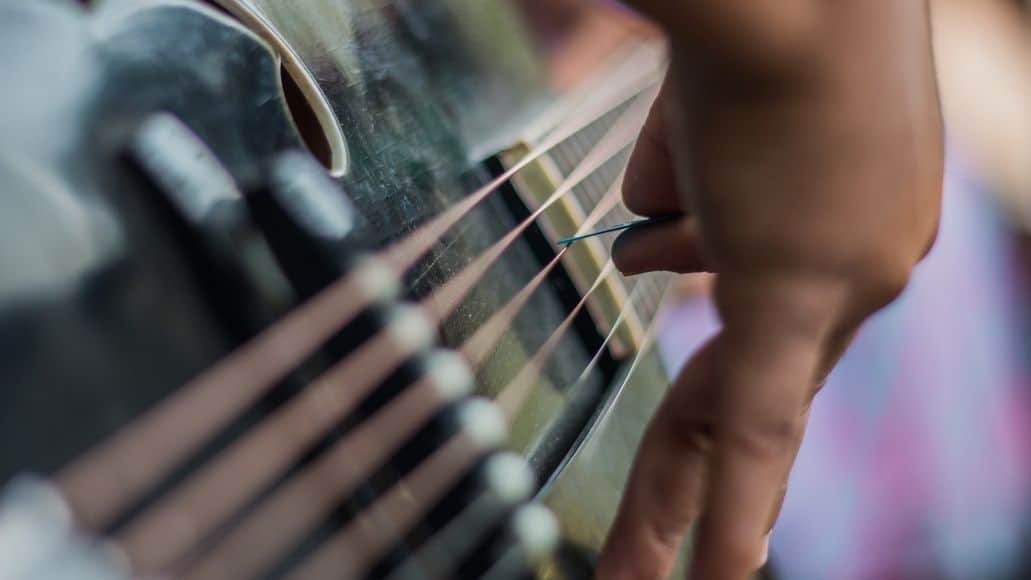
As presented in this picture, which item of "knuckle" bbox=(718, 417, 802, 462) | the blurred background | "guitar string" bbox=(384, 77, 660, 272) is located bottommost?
the blurred background

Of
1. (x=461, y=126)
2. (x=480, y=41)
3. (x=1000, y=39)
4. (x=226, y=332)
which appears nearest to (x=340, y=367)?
(x=226, y=332)

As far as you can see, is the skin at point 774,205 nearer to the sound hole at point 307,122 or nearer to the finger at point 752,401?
the finger at point 752,401

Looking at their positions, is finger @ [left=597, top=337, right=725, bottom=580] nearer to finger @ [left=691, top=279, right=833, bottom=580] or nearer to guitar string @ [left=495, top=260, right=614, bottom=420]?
finger @ [left=691, top=279, right=833, bottom=580]

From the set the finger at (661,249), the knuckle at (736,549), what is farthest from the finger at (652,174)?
the knuckle at (736,549)

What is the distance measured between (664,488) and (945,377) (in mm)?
812

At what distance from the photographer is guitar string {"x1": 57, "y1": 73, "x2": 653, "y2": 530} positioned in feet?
0.92

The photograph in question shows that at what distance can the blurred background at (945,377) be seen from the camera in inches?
35.8

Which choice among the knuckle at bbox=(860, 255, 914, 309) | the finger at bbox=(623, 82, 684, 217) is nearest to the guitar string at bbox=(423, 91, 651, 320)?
the finger at bbox=(623, 82, 684, 217)

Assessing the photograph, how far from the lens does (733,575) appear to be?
0.34m

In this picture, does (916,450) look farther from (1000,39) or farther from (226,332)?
(226,332)

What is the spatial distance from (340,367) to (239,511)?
75 mm

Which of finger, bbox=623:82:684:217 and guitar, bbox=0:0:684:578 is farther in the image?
finger, bbox=623:82:684:217

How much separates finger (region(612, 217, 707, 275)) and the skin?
0.15 m

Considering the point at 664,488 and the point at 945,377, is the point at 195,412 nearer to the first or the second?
the point at 664,488
